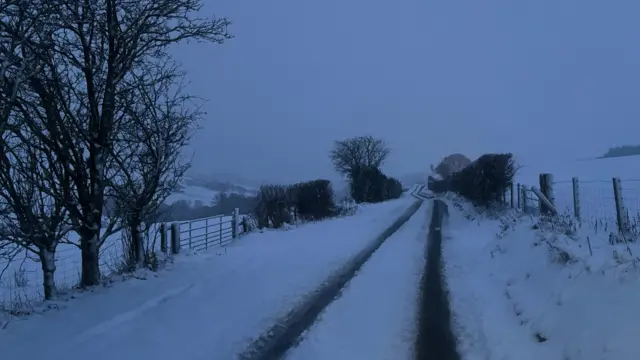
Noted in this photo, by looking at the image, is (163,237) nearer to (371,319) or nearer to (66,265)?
(66,265)

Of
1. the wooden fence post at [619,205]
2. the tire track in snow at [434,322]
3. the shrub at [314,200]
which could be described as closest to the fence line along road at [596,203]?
the wooden fence post at [619,205]

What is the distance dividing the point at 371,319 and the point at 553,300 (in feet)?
7.83

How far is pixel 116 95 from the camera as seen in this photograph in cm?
915

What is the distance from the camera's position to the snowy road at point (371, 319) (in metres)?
5.66

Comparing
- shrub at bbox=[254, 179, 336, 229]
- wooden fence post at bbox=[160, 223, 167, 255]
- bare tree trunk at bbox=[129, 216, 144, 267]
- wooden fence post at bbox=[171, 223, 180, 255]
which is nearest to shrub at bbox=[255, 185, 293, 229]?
shrub at bbox=[254, 179, 336, 229]

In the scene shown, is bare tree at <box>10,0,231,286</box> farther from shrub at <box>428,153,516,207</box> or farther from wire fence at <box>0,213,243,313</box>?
shrub at <box>428,153,516,207</box>

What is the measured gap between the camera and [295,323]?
22.4 ft

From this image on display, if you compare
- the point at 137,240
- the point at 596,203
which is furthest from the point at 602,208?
the point at 137,240

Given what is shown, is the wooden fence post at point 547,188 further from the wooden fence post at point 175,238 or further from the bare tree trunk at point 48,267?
the bare tree trunk at point 48,267

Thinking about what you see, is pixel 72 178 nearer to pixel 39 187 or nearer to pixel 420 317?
pixel 39 187

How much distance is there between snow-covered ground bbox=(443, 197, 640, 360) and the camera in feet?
16.8

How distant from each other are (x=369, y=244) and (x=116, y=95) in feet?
29.0

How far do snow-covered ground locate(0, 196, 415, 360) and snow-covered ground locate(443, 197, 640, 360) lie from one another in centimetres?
271

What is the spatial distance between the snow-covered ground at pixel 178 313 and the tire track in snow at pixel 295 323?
164mm
